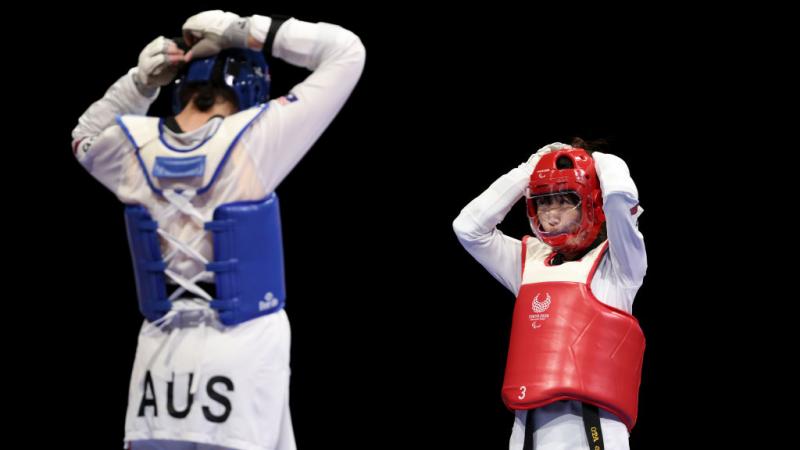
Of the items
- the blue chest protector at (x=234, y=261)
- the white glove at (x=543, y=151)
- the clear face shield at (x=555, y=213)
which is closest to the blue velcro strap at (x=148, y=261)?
the blue chest protector at (x=234, y=261)

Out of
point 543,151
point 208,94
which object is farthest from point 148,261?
point 543,151

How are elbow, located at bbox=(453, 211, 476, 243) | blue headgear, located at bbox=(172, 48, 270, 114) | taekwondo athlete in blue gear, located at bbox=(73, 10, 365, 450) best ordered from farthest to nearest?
elbow, located at bbox=(453, 211, 476, 243)
blue headgear, located at bbox=(172, 48, 270, 114)
taekwondo athlete in blue gear, located at bbox=(73, 10, 365, 450)

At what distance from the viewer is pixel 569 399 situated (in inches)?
152

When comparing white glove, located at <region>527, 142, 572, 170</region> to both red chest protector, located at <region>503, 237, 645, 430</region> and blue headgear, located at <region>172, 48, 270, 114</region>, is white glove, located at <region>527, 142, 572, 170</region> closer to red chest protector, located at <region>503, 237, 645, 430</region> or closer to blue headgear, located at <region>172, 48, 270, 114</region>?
red chest protector, located at <region>503, 237, 645, 430</region>

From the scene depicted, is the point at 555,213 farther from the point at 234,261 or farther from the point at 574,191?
the point at 234,261

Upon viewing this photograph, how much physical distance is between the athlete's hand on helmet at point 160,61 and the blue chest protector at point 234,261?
448 mm

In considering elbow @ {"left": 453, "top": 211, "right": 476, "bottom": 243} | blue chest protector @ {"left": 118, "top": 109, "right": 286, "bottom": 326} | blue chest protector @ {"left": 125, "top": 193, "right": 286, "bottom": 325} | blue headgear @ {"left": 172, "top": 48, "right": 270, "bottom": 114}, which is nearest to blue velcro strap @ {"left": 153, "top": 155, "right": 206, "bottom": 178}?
blue chest protector @ {"left": 118, "top": 109, "right": 286, "bottom": 326}

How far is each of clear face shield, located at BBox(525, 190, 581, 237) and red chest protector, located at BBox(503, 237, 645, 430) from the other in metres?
0.13

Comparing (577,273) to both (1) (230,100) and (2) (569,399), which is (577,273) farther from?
(1) (230,100)

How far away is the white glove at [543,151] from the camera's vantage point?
4320 millimetres

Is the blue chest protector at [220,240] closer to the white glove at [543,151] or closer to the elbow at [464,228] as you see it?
the elbow at [464,228]

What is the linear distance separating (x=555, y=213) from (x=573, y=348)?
520 millimetres

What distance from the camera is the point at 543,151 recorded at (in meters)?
4.37

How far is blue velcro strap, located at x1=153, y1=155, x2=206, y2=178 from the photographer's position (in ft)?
10.7
